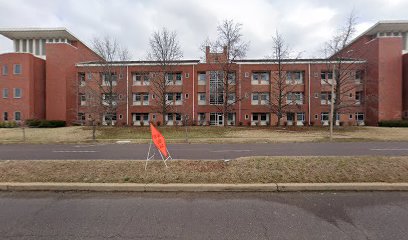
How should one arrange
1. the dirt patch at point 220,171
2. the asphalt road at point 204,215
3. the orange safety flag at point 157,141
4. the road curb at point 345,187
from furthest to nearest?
the orange safety flag at point 157,141
the dirt patch at point 220,171
the road curb at point 345,187
the asphalt road at point 204,215

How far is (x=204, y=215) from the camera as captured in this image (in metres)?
4.14

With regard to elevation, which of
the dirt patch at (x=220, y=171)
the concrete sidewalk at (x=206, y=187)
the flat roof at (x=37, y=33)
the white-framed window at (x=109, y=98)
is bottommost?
the concrete sidewalk at (x=206, y=187)

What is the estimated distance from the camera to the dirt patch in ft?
18.8

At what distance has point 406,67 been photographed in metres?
Result: 37.1

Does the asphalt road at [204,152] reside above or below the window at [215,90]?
below

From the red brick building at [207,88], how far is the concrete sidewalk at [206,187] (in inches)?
1235

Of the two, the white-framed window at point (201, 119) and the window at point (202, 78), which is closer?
the white-framed window at point (201, 119)

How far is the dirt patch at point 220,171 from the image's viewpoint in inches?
225

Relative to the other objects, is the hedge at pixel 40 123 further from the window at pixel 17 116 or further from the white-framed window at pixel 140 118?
the white-framed window at pixel 140 118

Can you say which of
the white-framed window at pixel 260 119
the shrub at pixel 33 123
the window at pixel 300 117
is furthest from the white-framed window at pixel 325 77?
the shrub at pixel 33 123

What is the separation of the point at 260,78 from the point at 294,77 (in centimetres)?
572

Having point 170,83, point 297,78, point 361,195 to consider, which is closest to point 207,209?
point 361,195

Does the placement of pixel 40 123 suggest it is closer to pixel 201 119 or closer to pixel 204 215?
pixel 201 119

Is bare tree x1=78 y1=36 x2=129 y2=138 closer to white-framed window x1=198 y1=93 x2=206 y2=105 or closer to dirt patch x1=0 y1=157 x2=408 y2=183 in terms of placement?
white-framed window x1=198 y1=93 x2=206 y2=105
